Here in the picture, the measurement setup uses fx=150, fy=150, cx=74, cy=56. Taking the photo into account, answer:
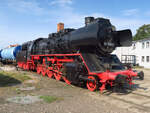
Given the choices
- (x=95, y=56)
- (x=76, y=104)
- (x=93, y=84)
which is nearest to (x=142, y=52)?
(x=95, y=56)

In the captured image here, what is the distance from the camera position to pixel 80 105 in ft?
18.1

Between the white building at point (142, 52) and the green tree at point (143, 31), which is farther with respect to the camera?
the green tree at point (143, 31)

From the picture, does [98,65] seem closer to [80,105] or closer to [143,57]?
[80,105]

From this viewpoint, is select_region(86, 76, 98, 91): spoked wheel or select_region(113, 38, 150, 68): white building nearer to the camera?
select_region(86, 76, 98, 91): spoked wheel

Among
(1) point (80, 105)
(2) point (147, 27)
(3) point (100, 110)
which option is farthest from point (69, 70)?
(2) point (147, 27)

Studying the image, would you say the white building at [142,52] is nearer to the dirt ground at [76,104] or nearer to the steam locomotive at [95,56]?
the steam locomotive at [95,56]

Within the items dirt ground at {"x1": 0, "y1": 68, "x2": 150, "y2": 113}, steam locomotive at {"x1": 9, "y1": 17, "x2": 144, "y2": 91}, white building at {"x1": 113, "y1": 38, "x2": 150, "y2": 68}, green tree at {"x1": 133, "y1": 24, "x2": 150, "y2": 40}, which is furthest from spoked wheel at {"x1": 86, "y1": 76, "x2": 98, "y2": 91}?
green tree at {"x1": 133, "y1": 24, "x2": 150, "y2": 40}

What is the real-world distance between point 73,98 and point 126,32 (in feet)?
16.0

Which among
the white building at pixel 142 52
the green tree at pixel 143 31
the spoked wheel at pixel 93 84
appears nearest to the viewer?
the spoked wheel at pixel 93 84

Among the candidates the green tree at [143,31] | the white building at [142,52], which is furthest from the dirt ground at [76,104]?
the green tree at [143,31]

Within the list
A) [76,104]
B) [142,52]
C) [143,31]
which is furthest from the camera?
[143,31]

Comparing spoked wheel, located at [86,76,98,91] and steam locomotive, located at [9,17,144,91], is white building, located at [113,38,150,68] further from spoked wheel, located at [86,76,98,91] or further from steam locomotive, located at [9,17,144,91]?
spoked wheel, located at [86,76,98,91]

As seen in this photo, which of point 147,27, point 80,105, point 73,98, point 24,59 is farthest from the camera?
point 147,27

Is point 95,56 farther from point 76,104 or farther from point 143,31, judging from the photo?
point 143,31
